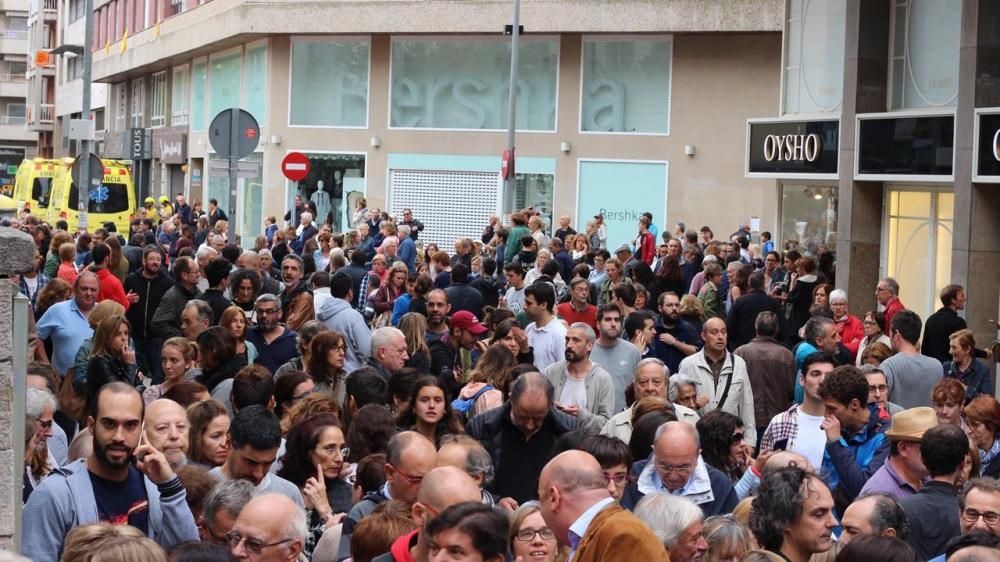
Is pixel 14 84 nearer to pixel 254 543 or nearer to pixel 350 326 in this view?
pixel 350 326

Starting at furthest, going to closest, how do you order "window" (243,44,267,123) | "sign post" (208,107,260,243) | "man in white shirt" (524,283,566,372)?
"window" (243,44,267,123) < "sign post" (208,107,260,243) < "man in white shirt" (524,283,566,372)

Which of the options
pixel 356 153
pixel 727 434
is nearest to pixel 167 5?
pixel 356 153

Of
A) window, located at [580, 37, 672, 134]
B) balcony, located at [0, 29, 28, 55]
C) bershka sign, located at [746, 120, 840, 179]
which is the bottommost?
bershka sign, located at [746, 120, 840, 179]

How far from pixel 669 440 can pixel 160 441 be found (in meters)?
2.38

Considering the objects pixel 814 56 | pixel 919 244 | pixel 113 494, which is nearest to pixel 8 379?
pixel 113 494

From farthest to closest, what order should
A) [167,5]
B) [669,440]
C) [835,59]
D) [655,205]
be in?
1. [167,5]
2. [655,205]
3. [835,59]
4. [669,440]

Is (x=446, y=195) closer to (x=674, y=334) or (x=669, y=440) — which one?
(x=674, y=334)

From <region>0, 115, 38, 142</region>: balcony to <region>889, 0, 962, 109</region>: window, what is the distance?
89.0 metres

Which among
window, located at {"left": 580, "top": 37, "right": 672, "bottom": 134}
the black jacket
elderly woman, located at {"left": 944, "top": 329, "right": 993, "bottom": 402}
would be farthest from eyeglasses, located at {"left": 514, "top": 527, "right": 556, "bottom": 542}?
window, located at {"left": 580, "top": 37, "right": 672, "bottom": 134}

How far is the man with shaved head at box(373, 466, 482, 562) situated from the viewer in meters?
5.46

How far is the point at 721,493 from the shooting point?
24.9ft

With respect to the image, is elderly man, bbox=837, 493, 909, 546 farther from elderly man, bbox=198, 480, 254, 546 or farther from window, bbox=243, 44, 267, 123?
window, bbox=243, 44, 267, 123

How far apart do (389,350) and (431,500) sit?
17.6ft

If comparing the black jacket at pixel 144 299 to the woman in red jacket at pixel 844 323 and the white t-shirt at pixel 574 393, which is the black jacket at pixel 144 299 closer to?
the white t-shirt at pixel 574 393
